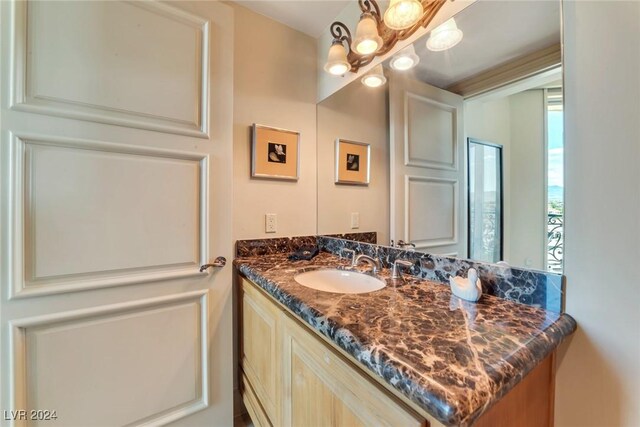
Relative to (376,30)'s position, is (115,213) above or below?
below

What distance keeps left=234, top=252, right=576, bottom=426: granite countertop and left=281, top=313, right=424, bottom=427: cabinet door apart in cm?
7

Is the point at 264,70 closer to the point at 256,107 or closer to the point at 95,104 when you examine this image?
the point at 256,107

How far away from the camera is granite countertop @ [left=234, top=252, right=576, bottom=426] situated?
40cm

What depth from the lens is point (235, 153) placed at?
144cm

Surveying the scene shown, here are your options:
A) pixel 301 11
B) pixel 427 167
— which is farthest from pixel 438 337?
pixel 301 11

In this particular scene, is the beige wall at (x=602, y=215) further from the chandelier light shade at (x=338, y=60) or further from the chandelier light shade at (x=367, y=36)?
the chandelier light shade at (x=338, y=60)

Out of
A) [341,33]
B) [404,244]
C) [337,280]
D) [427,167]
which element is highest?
[341,33]

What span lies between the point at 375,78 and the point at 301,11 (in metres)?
0.61

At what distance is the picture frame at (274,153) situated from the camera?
4.86 feet

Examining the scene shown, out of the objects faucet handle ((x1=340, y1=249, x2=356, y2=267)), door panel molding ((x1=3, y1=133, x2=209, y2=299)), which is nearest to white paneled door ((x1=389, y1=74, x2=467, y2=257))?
faucet handle ((x1=340, y1=249, x2=356, y2=267))

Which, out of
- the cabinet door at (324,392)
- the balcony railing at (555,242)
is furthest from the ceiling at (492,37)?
the cabinet door at (324,392)

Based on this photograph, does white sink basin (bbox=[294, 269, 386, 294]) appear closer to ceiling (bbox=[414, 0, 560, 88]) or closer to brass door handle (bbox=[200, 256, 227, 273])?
brass door handle (bbox=[200, 256, 227, 273])

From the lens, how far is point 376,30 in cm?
116

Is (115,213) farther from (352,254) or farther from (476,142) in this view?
(476,142)
